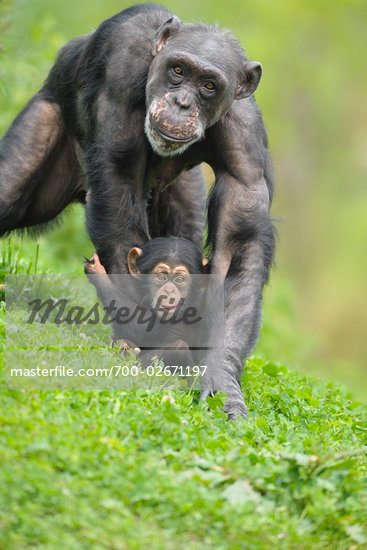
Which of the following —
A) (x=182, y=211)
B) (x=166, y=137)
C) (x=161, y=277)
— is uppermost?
(x=182, y=211)

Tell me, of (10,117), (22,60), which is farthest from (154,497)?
(10,117)

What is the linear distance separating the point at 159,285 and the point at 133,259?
0.32 meters

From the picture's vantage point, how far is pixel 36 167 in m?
6.99

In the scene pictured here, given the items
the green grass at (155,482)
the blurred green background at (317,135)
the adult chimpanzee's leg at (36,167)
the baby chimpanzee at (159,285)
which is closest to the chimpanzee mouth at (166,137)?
the baby chimpanzee at (159,285)

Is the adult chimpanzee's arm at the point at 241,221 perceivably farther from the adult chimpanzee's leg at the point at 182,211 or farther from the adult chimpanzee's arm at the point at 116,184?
the adult chimpanzee's leg at the point at 182,211

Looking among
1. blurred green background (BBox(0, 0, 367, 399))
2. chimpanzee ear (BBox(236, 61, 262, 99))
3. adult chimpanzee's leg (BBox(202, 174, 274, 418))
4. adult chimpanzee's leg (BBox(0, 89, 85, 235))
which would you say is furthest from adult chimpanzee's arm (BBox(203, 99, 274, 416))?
blurred green background (BBox(0, 0, 367, 399))

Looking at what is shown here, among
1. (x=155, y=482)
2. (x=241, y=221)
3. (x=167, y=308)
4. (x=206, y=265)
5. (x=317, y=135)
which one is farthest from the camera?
(x=317, y=135)

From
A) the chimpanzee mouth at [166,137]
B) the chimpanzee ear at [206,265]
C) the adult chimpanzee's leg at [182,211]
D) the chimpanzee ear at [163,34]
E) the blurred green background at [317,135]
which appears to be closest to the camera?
the chimpanzee mouth at [166,137]

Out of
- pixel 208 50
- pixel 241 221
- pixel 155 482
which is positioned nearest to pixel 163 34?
pixel 208 50

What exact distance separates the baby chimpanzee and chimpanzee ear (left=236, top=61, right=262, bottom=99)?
1.24 m

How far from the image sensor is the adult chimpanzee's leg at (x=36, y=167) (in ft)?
22.6

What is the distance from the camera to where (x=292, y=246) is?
2408cm

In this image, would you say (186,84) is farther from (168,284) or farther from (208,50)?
(168,284)

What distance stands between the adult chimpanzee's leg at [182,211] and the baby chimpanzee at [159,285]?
1043mm
